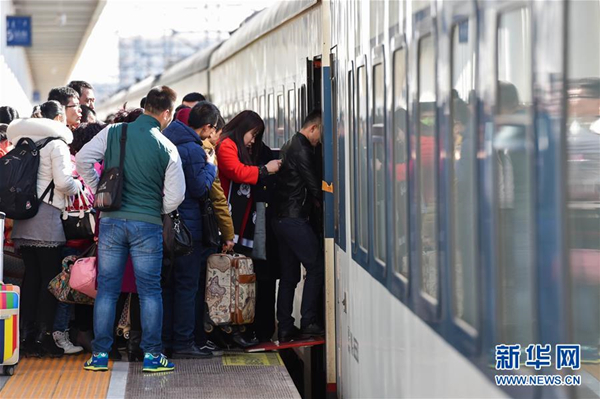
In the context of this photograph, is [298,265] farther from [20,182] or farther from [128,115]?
[20,182]

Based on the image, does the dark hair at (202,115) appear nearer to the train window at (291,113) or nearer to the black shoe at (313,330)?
the black shoe at (313,330)

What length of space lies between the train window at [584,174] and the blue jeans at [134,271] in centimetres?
483

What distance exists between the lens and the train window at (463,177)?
10.5 ft

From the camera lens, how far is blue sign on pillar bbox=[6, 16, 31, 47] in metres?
26.7

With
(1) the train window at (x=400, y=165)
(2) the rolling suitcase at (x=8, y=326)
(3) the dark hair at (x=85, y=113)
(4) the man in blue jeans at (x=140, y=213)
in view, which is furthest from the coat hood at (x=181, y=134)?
(1) the train window at (x=400, y=165)

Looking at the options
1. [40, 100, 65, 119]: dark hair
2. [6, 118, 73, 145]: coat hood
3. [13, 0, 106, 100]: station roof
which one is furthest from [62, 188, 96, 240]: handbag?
[13, 0, 106, 100]: station roof

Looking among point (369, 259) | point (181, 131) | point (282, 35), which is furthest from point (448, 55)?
point (282, 35)

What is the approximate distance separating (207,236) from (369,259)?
7.81ft

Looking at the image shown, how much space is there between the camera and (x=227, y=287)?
310 inches

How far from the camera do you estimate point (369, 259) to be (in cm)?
540

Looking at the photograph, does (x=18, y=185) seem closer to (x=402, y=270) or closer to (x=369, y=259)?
(x=369, y=259)

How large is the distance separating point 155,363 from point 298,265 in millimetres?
1362

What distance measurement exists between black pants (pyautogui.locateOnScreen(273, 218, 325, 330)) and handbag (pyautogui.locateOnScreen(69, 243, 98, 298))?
1302mm

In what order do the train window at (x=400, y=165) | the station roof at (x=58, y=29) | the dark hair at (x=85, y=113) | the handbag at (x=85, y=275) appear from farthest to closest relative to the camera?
the station roof at (x=58, y=29) → the dark hair at (x=85, y=113) → the handbag at (x=85, y=275) → the train window at (x=400, y=165)
